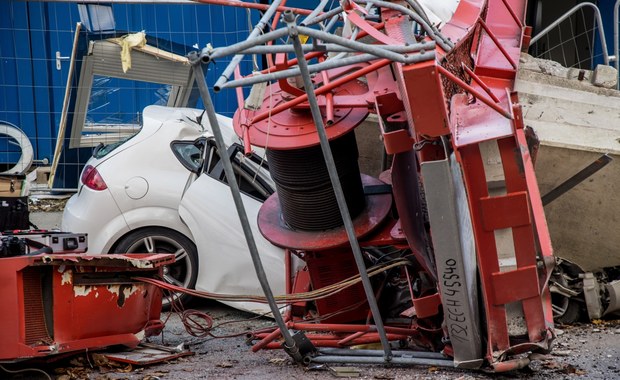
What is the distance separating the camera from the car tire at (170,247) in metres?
7.81

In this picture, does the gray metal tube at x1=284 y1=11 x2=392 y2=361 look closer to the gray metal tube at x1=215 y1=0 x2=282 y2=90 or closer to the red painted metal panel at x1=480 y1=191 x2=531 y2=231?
the gray metal tube at x1=215 y1=0 x2=282 y2=90

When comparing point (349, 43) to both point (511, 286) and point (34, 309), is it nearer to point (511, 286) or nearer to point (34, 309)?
point (511, 286)

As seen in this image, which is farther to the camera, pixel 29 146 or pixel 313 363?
pixel 29 146

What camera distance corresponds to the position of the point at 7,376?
5.32 m

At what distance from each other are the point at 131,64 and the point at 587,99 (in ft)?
16.8

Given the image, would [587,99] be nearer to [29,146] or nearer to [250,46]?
[250,46]

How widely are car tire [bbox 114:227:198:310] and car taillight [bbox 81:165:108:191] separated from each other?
0.50 meters

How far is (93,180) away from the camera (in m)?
7.98

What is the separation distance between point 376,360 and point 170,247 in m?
3.01

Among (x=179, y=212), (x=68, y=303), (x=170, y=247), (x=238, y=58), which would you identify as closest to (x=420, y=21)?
(x=238, y=58)

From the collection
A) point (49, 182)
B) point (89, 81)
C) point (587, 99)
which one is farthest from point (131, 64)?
point (587, 99)

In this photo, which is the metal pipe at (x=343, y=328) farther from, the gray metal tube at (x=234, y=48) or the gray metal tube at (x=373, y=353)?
the gray metal tube at (x=234, y=48)

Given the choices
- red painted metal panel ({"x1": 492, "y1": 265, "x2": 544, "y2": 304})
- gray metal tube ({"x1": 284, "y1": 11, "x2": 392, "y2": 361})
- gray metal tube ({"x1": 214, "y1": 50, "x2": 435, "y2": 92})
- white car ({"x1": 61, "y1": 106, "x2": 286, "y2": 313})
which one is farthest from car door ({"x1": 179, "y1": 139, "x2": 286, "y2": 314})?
gray metal tube ({"x1": 214, "y1": 50, "x2": 435, "y2": 92})

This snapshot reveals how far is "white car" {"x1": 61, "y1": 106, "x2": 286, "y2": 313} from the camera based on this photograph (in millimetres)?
7746
